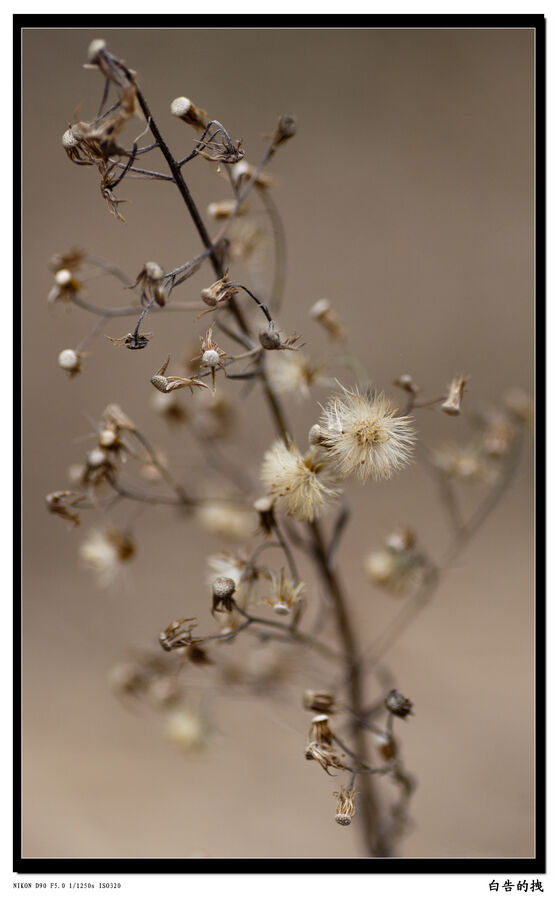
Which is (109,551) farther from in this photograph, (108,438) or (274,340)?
(274,340)

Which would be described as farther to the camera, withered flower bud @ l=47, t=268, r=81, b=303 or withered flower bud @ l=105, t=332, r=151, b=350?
withered flower bud @ l=47, t=268, r=81, b=303

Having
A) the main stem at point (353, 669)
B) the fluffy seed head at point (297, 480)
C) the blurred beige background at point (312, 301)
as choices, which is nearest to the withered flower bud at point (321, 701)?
the main stem at point (353, 669)

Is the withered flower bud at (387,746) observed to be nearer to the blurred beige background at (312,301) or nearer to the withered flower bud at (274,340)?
the withered flower bud at (274,340)

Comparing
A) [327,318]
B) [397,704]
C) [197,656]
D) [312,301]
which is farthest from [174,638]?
[312,301]

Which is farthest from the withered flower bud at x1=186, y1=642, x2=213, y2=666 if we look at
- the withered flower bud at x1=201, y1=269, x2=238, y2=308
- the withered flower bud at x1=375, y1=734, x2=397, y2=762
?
the withered flower bud at x1=201, y1=269, x2=238, y2=308

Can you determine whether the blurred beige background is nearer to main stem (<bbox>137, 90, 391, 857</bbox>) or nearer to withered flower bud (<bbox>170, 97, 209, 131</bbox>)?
main stem (<bbox>137, 90, 391, 857</bbox>)

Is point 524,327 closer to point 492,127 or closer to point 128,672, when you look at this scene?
point 492,127
